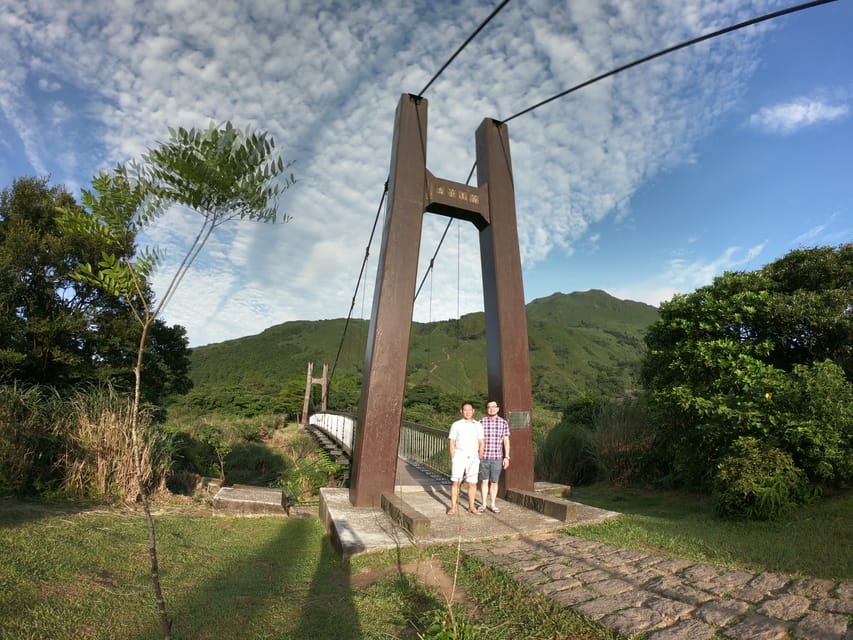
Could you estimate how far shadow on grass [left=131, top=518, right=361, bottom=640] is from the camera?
7.22ft

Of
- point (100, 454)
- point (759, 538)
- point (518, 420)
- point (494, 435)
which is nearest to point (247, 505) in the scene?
point (100, 454)

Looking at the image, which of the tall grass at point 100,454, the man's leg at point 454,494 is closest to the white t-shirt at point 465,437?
the man's leg at point 454,494

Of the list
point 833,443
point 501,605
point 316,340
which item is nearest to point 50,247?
point 501,605

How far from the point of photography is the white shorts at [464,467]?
4.48m

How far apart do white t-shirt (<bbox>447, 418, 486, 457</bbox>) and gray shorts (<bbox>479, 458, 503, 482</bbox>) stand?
210 millimetres

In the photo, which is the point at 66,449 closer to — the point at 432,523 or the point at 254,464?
the point at 432,523

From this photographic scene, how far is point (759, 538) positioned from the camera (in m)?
3.54

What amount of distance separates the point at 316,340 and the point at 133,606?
61.2m

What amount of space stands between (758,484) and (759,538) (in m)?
0.72

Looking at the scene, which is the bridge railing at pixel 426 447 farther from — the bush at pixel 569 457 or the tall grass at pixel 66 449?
the tall grass at pixel 66 449

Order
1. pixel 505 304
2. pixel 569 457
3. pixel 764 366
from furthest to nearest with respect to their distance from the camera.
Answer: pixel 569 457 → pixel 505 304 → pixel 764 366

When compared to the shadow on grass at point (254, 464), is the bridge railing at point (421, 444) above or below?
above

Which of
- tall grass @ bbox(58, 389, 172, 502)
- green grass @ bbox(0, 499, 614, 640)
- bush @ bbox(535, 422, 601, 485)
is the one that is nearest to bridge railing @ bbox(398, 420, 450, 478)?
bush @ bbox(535, 422, 601, 485)

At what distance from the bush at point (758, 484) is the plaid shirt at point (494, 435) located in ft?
6.71
